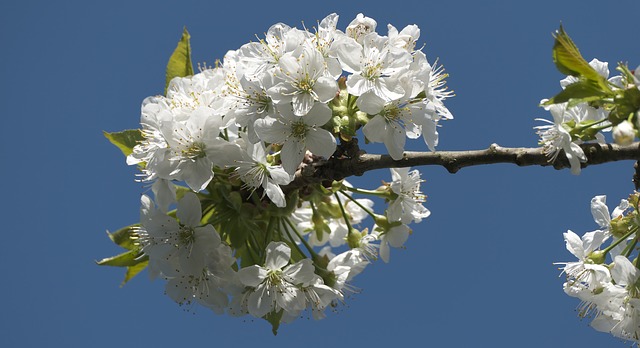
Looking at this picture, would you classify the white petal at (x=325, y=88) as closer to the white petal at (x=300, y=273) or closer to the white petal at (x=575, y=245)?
the white petal at (x=300, y=273)

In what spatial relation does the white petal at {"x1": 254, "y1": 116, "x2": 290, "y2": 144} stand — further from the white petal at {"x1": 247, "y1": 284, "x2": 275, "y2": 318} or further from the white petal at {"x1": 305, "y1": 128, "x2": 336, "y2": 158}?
the white petal at {"x1": 247, "y1": 284, "x2": 275, "y2": 318}

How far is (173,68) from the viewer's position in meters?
3.47

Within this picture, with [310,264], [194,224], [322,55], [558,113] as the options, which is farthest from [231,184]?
[558,113]

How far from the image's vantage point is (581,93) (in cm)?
254

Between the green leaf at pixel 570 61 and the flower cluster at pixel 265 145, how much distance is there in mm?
546

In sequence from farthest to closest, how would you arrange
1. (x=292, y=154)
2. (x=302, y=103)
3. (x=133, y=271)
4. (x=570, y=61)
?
(x=133, y=271) → (x=292, y=154) → (x=302, y=103) → (x=570, y=61)

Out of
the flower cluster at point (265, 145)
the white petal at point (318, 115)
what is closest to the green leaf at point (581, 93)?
the flower cluster at point (265, 145)

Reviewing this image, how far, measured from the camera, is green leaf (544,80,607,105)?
253cm

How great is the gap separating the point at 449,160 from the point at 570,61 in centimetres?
56

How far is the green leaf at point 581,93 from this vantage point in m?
2.53

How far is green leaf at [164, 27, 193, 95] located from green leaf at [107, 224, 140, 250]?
62 centimetres

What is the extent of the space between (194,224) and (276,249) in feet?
1.13

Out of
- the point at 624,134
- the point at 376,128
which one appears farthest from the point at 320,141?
the point at 624,134

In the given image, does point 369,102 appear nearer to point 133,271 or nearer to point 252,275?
point 252,275
